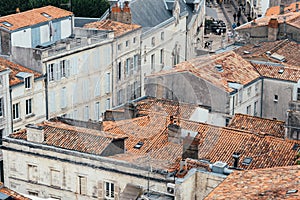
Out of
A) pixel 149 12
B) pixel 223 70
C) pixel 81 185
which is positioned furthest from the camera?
pixel 149 12

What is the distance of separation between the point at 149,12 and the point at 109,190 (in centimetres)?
3799

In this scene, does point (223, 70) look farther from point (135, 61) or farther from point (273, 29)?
point (135, 61)

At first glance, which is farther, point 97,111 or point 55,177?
point 97,111

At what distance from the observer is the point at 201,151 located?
3300 centimetres

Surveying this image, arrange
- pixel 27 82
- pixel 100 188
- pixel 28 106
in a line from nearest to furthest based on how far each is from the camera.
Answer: pixel 100 188 < pixel 27 82 < pixel 28 106

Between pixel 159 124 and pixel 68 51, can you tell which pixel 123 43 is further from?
pixel 159 124

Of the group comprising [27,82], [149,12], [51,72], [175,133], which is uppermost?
[149,12]

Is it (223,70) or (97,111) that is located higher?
(223,70)

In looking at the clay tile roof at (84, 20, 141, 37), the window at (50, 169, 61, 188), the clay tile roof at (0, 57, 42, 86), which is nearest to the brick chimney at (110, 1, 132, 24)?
the clay tile roof at (84, 20, 141, 37)

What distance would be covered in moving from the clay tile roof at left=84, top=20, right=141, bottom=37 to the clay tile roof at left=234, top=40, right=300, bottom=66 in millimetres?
10085

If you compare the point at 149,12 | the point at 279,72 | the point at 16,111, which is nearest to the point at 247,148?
the point at 279,72

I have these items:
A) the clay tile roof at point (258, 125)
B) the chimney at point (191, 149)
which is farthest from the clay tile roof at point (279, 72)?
the chimney at point (191, 149)

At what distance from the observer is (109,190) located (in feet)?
105

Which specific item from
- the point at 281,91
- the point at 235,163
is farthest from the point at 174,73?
the point at 235,163
